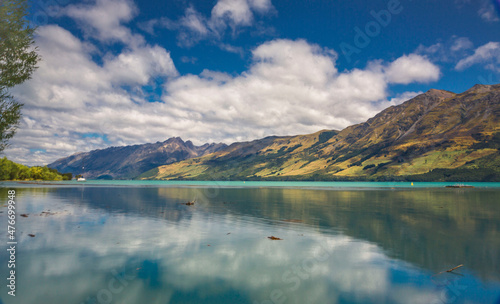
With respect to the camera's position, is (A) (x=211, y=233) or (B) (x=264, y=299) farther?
(A) (x=211, y=233)

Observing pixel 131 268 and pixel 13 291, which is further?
pixel 131 268

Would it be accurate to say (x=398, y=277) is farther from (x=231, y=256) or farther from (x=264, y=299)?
Result: (x=231, y=256)

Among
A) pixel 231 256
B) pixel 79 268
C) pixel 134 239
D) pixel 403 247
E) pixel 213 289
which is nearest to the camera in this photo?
pixel 213 289

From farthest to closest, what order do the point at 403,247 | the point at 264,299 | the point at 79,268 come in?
1. the point at 403,247
2. the point at 79,268
3. the point at 264,299

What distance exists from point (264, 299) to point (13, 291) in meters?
15.9

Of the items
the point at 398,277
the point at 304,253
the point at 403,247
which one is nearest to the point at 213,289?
the point at 304,253

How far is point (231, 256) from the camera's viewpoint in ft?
81.3

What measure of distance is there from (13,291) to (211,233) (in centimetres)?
2048

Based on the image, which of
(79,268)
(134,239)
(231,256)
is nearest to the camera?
(79,268)

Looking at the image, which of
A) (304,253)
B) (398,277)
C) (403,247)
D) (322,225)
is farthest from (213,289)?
(322,225)

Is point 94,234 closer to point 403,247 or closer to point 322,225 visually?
point 322,225

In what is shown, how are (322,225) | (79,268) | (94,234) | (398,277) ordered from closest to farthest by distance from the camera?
(398,277) → (79,268) → (94,234) → (322,225)

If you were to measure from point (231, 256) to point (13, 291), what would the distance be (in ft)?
50.7

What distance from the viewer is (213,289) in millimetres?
17609
